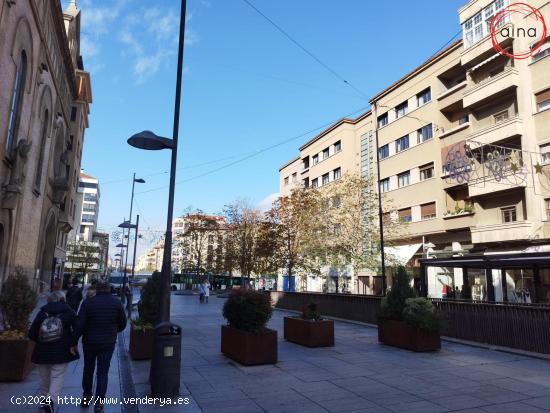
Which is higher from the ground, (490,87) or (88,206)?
(88,206)

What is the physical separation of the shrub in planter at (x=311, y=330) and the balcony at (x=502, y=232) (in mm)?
16537

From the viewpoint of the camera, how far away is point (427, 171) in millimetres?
32312

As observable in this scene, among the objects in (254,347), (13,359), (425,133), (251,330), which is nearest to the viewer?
(13,359)

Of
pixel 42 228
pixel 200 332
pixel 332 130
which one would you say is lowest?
pixel 200 332

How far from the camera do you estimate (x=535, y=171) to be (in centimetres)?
2325

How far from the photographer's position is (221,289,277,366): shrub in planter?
8.92m

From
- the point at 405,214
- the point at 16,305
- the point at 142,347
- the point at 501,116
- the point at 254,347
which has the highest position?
the point at 501,116

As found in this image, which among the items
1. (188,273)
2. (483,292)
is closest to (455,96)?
(483,292)

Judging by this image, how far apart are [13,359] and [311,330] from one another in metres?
6.80

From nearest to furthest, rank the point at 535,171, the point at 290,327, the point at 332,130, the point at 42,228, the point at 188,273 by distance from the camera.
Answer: the point at 290,327 < the point at 535,171 < the point at 42,228 < the point at 332,130 < the point at 188,273

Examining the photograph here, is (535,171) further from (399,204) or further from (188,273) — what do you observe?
(188,273)

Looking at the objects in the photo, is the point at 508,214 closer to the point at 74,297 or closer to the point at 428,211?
the point at 428,211

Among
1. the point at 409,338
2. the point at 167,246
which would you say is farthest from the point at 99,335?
the point at 409,338

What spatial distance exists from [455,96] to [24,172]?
27.0 m
